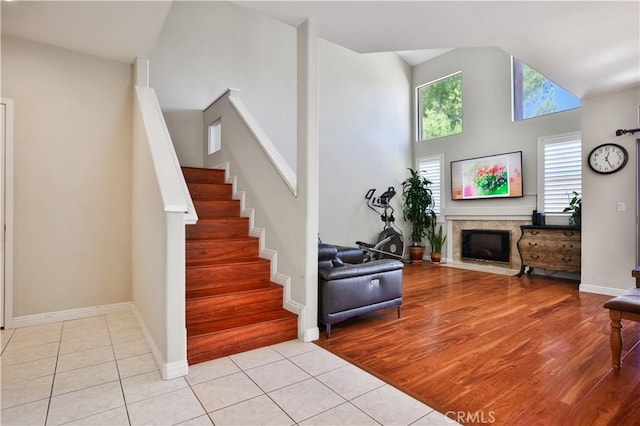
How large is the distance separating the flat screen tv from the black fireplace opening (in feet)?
2.31

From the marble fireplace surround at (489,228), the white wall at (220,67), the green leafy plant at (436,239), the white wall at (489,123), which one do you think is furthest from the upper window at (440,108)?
the white wall at (220,67)

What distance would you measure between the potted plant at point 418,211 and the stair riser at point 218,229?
4391 mm

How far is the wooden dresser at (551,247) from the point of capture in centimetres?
493

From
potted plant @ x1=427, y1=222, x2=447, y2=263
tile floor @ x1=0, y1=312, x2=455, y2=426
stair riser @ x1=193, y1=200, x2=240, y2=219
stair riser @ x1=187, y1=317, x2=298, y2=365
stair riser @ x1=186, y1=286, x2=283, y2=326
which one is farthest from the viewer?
potted plant @ x1=427, y1=222, x2=447, y2=263

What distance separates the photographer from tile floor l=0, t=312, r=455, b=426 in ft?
5.83

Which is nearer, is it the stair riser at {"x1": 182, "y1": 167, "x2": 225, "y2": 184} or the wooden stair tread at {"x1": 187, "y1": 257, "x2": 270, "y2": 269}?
the wooden stair tread at {"x1": 187, "y1": 257, "x2": 270, "y2": 269}

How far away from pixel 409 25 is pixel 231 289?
2.81 metres

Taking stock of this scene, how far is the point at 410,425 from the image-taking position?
5.64 ft

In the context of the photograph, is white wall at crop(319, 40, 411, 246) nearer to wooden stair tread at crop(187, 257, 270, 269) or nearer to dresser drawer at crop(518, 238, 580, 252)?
dresser drawer at crop(518, 238, 580, 252)

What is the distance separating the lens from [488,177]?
6453 millimetres

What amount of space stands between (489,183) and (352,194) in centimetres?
264

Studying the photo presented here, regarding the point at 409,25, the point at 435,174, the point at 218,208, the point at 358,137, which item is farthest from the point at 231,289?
the point at 435,174

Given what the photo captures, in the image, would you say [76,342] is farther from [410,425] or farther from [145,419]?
[410,425]

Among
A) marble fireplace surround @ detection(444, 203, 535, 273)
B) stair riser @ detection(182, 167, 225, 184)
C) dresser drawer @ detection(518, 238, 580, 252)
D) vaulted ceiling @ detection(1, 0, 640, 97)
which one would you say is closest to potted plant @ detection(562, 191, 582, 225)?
dresser drawer @ detection(518, 238, 580, 252)
